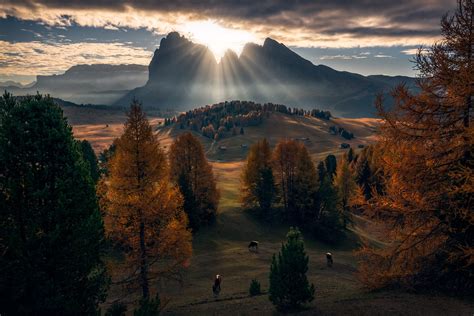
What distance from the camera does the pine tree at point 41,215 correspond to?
14.7 metres

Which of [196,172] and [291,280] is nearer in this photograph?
[291,280]

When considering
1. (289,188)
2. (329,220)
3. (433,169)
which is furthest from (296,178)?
(433,169)

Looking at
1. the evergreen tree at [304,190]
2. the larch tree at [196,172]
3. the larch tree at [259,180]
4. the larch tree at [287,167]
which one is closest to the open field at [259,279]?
the larch tree at [196,172]

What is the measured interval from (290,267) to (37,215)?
1456 centimetres

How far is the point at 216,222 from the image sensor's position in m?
57.8

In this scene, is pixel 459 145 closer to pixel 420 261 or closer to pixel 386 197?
pixel 386 197

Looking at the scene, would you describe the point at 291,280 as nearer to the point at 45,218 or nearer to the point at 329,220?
the point at 45,218

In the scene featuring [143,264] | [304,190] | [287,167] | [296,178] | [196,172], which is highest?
[196,172]

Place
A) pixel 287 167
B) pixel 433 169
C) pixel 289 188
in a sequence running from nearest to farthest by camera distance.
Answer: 1. pixel 433 169
2. pixel 287 167
3. pixel 289 188

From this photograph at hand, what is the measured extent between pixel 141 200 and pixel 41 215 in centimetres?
850

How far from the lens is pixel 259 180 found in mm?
63531

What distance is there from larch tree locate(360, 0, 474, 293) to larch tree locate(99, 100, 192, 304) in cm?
1383

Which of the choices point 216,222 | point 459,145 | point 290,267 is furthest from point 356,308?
point 216,222

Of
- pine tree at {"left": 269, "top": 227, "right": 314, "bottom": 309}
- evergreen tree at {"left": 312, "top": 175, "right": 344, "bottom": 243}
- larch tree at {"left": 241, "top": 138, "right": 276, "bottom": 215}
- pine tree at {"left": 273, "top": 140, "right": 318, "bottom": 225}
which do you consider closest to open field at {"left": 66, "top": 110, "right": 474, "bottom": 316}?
pine tree at {"left": 269, "top": 227, "right": 314, "bottom": 309}
